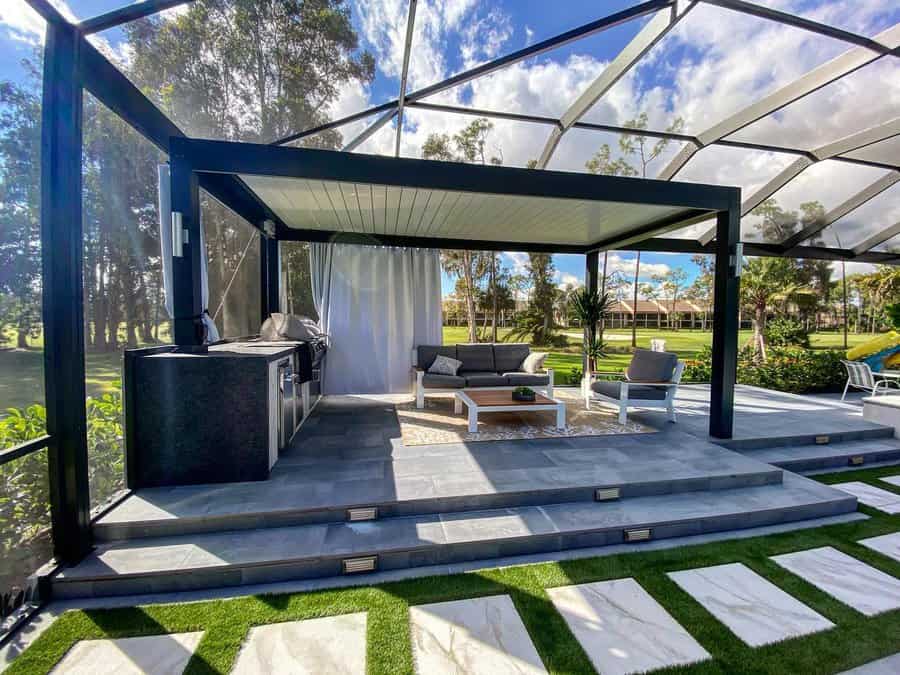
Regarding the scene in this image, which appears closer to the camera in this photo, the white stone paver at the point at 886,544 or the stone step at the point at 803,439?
the white stone paver at the point at 886,544

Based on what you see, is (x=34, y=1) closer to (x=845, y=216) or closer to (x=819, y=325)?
(x=845, y=216)

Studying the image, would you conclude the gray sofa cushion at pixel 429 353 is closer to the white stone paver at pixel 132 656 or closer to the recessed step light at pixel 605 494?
the recessed step light at pixel 605 494

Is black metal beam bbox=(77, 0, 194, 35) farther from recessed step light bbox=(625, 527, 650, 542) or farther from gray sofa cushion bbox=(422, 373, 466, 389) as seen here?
recessed step light bbox=(625, 527, 650, 542)

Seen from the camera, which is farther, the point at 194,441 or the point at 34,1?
the point at 194,441

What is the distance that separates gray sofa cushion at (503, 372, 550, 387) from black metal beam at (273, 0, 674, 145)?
367 cm

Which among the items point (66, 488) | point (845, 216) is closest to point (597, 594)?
point (66, 488)

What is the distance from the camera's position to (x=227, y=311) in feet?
17.9

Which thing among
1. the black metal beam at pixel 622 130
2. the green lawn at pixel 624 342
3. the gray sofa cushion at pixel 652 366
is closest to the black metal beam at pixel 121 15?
the black metal beam at pixel 622 130

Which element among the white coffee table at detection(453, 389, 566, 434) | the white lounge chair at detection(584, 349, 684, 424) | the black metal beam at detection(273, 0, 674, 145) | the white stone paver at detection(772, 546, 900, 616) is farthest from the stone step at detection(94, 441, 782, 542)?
the black metal beam at detection(273, 0, 674, 145)

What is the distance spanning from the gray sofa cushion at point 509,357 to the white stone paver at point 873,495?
3.72 metres

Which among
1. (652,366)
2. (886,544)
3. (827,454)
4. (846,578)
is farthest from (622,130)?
(846,578)

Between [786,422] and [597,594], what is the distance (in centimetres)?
445

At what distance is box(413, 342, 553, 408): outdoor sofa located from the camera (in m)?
5.35

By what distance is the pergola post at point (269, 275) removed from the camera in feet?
17.7
